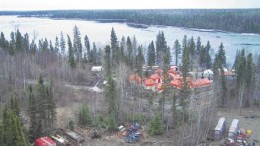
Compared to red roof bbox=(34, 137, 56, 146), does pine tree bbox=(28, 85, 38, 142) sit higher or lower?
higher

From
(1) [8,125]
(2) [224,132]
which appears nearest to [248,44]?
(2) [224,132]

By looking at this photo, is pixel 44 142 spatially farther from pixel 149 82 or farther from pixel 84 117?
pixel 149 82

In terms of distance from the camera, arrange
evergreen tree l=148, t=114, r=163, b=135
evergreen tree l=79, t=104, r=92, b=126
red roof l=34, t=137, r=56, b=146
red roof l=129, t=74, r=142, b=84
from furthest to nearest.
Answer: red roof l=129, t=74, r=142, b=84 → evergreen tree l=79, t=104, r=92, b=126 → evergreen tree l=148, t=114, r=163, b=135 → red roof l=34, t=137, r=56, b=146

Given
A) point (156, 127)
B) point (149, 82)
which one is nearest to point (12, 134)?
point (156, 127)

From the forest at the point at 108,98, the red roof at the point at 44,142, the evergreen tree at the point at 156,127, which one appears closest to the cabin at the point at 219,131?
the forest at the point at 108,98

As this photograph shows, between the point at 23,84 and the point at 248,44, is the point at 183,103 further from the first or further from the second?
the point at 248,44

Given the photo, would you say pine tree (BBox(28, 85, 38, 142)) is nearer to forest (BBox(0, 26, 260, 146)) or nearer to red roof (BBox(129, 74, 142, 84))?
forest (BBox(0, 26, 260, 146))

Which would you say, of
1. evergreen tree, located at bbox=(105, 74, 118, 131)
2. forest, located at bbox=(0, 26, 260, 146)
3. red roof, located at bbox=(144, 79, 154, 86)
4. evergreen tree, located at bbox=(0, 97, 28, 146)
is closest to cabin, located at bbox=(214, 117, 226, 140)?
forest, located at bbox=(0, 26, 260, 146)

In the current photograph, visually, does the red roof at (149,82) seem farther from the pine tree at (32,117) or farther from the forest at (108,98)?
the pine tree at (32,117)
